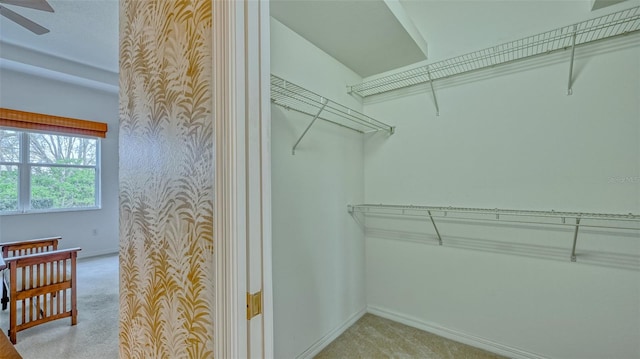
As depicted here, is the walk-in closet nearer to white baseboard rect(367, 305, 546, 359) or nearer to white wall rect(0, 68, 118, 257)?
white baseboard rect(367, 305, 546, 359)

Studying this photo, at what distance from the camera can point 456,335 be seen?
2064 mm

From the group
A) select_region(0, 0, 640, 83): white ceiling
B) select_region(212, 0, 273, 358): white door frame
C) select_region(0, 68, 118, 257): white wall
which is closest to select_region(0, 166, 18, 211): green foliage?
select_region(0, 68, 118, 257): white wall

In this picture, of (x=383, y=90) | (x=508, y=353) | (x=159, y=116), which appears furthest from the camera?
(x=383, y=90)

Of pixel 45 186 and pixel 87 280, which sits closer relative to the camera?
pixel 87 280

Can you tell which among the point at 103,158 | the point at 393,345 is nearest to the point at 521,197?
the point at 393,345

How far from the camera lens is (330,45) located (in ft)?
6.69

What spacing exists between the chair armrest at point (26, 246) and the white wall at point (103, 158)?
1735mm

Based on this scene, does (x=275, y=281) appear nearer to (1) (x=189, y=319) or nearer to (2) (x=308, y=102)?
(1) (x=189, y=319)

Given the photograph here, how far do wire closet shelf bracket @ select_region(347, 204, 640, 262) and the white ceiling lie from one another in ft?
3.88

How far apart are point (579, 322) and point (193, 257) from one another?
222cm

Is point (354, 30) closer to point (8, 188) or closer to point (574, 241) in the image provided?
point (574, 241)

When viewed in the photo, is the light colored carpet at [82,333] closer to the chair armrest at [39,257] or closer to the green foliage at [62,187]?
the chair armrest at [39,257]

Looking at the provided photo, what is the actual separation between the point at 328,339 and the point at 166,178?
71.1 inches

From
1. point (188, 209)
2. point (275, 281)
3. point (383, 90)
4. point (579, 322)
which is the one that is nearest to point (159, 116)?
point (188, 209)
